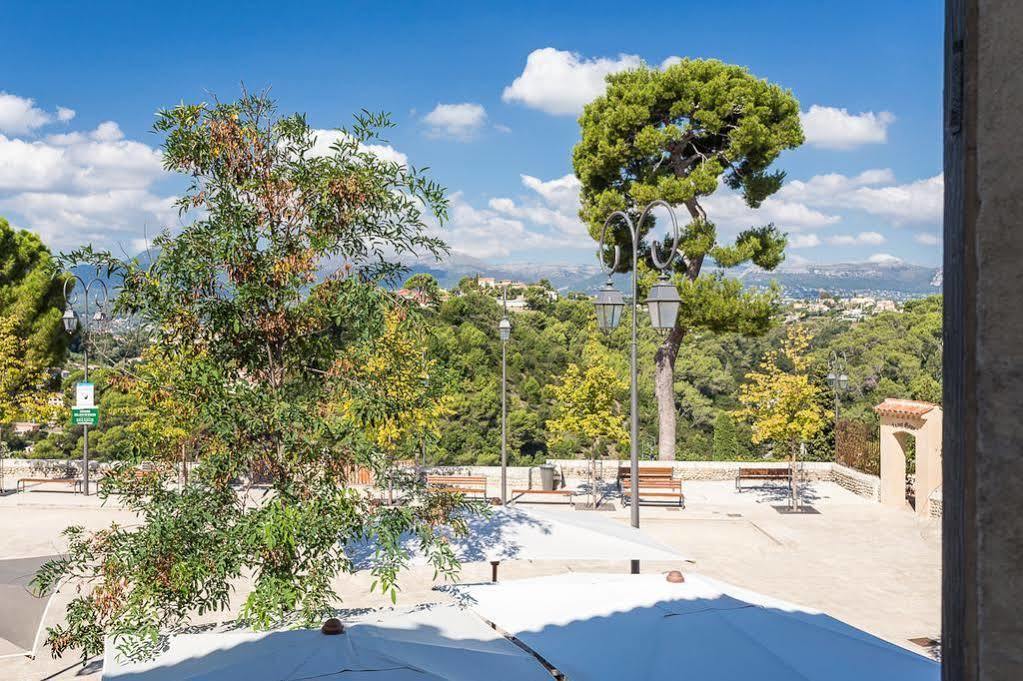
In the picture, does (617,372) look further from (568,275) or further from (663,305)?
(568,275)

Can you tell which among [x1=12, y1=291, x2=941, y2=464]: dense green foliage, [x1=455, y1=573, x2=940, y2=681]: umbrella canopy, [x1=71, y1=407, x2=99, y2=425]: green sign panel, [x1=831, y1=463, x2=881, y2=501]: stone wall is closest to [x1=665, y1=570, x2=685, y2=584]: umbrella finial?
[x1=455, y1=573, x2=940, y2=681]: umbrella canopy

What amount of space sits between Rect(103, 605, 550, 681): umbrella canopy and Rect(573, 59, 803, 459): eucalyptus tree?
1744cm

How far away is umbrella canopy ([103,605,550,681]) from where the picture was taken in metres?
5.16

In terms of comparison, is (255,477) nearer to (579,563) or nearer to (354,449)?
(354,449)

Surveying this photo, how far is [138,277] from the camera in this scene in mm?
5984

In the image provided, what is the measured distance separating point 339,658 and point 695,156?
20143mm

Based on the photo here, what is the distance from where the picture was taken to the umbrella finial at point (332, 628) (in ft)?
18.8

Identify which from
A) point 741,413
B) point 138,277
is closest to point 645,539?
point 138,277

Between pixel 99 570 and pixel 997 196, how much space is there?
600 centimetres

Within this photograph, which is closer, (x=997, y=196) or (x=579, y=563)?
(x=997, y=196)

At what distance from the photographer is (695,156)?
23.1 m

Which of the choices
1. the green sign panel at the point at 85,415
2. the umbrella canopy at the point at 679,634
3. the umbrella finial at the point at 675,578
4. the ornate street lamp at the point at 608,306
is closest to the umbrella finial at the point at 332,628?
the umbrella canopy at the point at 679,634

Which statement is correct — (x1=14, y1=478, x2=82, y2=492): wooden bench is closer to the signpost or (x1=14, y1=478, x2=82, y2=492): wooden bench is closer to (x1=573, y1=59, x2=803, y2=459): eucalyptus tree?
the signpost

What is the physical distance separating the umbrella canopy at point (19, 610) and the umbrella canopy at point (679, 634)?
14.0 feet
